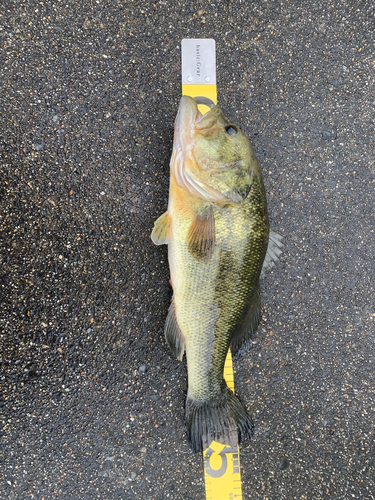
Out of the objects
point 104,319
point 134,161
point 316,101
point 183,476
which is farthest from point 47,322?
point 316,101

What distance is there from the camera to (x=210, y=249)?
184cm

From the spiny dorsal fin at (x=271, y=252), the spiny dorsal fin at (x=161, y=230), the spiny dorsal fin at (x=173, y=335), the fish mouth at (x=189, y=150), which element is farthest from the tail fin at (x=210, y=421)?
the fish mouth at (x=189, y=150)

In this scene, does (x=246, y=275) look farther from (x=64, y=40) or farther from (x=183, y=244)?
(x=64, y=40)

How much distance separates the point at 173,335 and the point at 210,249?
66 cm

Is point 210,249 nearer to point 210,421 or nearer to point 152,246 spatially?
point 152,246

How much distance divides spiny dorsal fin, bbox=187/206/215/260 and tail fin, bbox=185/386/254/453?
964 millimetres

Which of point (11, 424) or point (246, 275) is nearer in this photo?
point (246, 275)

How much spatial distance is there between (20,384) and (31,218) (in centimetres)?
112

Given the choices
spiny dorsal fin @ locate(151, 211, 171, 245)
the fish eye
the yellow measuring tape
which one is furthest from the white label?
spiny dorsal fin @ locate(151, 211, 171, 245)

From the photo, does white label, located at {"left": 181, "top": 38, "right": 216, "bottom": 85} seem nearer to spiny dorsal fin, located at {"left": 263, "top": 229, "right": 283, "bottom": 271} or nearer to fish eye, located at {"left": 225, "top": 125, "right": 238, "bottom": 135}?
fish eye, located at {"left": 225, "top": 125, "right": 238, "bottom": 135}

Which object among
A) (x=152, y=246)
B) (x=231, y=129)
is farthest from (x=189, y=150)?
(x=152, y=246)

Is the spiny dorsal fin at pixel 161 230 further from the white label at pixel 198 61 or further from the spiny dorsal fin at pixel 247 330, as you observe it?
the white label at pixel 198 61

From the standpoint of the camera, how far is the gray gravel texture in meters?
2.11

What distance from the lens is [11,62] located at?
2109 mm
